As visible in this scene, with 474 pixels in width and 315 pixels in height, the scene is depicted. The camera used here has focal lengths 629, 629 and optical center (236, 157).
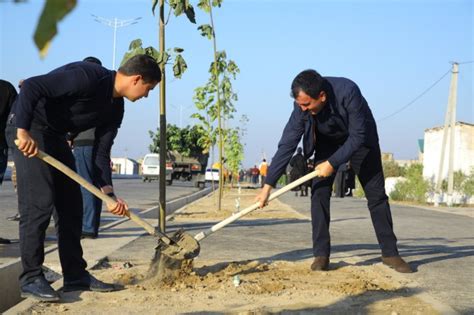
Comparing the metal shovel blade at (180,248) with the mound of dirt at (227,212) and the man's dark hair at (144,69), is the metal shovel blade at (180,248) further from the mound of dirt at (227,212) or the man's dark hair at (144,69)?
the mound of dirt at (227,212)

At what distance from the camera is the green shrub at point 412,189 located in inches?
1096

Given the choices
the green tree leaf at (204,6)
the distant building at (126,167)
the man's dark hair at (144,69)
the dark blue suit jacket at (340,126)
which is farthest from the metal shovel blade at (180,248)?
the distant building at (126,167)

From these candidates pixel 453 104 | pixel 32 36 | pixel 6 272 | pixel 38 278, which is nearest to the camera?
pixel 32 36

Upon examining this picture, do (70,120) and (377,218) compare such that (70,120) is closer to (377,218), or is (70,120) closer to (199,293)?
(199,293)

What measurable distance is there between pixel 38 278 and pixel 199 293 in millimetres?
1112

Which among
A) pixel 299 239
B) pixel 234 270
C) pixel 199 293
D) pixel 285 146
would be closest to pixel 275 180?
pixel 285 146

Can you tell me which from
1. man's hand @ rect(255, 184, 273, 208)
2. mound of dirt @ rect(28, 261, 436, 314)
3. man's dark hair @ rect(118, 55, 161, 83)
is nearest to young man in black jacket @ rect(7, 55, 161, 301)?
man's dark hair @ rect(118, 55, 161, 83)

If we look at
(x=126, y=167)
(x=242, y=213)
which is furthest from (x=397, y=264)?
(x=126, y=167)

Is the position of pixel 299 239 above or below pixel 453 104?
below

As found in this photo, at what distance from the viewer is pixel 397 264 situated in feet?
18.9

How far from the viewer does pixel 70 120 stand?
14.4 feet

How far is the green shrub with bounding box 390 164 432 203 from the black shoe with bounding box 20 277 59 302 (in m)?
25.4

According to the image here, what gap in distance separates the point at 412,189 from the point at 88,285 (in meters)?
25.4

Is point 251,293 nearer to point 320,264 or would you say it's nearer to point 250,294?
point 250,294
